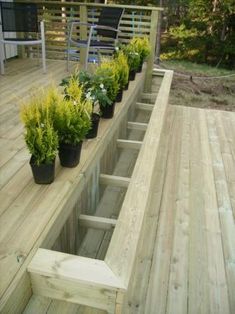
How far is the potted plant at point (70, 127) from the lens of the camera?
5.31 ft

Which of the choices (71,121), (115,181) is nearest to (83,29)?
(115,181)

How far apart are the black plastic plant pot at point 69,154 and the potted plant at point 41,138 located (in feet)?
0.38

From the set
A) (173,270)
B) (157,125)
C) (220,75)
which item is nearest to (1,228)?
(173,270)

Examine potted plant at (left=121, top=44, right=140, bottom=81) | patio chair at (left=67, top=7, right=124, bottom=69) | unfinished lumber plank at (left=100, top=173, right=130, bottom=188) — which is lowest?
unfinished lumber plank at (left=100, top=173, right=130, bottom=188)

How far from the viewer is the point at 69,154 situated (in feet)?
5.51

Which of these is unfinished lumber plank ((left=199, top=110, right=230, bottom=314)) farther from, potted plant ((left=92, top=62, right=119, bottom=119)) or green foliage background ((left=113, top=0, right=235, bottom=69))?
green foliage background ((left=113, top=0, right=235, bottom=69))

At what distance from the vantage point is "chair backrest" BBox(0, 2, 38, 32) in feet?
13.4

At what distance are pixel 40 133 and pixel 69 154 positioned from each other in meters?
0.27

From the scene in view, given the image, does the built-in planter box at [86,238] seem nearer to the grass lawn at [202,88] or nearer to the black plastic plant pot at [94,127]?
the black plastic plant pot at [94,127]

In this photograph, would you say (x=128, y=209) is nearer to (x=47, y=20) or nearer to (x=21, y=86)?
(x=21, y=86)

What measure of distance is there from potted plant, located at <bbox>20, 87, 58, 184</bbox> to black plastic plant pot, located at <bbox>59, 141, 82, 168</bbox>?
4.6 inches

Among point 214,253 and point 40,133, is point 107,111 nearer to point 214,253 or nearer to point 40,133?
point 40,133

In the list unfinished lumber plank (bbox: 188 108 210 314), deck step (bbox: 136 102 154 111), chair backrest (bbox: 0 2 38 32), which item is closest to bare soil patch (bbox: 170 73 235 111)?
deck step (bbox: 136 102 154 111)

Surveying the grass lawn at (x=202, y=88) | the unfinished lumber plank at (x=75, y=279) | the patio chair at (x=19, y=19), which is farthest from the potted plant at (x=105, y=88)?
the grass lawn at (x=202, y=88)
